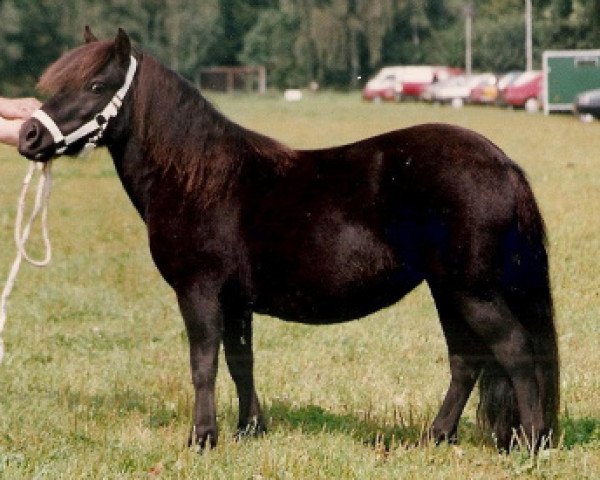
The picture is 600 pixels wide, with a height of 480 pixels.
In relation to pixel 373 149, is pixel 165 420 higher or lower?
lower

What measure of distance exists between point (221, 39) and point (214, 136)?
2996 inches

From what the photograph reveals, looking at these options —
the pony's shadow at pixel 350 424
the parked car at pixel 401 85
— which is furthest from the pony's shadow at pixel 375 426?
the parked car at pixel 401 85

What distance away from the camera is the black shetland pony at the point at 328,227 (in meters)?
5.30

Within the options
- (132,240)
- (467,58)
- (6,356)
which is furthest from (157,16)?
(6,356)

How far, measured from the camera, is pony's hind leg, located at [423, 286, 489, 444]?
572 cm

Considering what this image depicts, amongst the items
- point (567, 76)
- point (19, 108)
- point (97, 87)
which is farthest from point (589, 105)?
point (97, 87)

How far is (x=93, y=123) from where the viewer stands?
5.54m

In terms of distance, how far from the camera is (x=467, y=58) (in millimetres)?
69500

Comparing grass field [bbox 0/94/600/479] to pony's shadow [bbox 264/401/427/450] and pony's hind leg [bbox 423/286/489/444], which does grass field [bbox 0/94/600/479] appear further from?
pony's hind leg [bbox 423/286/489/444]

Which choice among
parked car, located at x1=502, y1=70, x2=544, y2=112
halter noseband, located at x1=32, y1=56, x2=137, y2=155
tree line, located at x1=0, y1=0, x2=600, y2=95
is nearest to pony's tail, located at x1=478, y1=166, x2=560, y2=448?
halter noseband, located at x1=32, y1=56, x2=137, y2=155

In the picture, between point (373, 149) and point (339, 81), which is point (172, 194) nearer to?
point (373, 149)

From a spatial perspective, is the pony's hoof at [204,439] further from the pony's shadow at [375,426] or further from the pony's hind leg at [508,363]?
the pony's hind leg at [508,363]

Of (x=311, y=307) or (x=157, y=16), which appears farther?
(x=157, y=16)

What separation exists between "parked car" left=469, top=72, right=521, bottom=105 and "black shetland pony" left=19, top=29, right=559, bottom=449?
1733 inches
